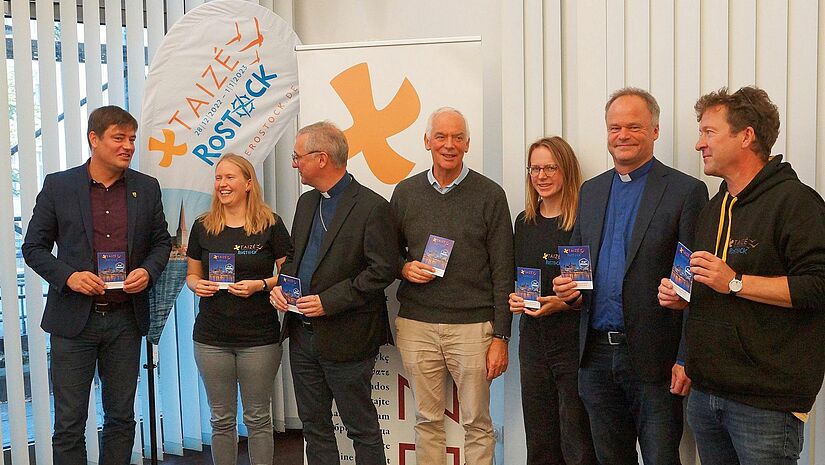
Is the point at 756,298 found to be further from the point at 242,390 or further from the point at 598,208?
the point at 242,390

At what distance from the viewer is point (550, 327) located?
3.17 meters

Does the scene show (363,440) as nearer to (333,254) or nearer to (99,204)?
(333,254)

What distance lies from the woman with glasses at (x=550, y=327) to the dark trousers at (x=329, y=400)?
26.8 inches

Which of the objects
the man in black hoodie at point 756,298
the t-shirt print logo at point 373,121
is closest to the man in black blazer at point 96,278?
the t-shirt print logo at point 373,121

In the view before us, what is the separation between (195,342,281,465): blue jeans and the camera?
3.42m

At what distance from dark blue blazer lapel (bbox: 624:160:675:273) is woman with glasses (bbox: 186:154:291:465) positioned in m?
1.56

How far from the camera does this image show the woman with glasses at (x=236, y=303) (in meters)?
3.40

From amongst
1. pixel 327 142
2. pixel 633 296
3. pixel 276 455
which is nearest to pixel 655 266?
pixel 633 296

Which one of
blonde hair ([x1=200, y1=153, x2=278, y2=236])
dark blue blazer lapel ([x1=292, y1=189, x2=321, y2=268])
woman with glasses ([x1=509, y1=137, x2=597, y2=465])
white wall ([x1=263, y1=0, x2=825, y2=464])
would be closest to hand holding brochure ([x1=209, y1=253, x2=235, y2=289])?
blonde hair ([x1=200, y1=153, x2=278, y2=236])

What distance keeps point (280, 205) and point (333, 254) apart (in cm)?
206

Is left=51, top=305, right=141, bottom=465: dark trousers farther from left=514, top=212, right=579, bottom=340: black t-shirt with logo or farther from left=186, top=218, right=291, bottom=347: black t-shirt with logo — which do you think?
left=514, top=212, right=579, bottom=340: black t-shirt with logo

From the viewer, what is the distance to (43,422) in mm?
3979

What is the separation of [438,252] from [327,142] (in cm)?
67

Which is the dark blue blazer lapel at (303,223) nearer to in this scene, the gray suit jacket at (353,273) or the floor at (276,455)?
the gray suit jacket at (353,273)
